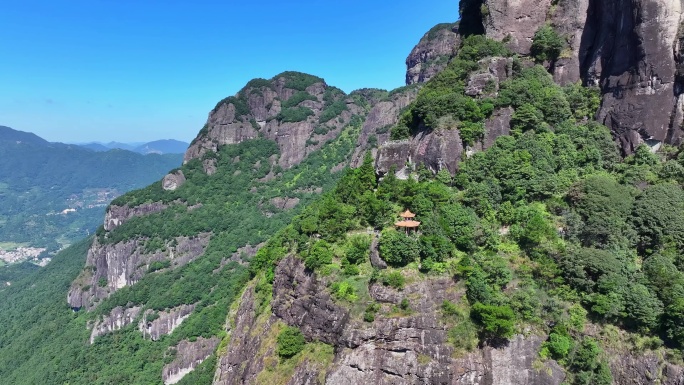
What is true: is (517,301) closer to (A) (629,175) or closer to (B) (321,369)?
(B) (321,369)

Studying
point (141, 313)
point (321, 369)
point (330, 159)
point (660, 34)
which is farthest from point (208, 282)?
point (660, 34)

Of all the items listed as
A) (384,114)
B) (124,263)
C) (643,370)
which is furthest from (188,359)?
(384,114)

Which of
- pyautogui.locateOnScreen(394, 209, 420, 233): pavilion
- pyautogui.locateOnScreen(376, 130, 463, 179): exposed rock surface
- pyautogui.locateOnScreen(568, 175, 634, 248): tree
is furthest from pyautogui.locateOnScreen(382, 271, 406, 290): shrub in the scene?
pyautogui.locateOnScreen(568, 175, 634, 248): tree

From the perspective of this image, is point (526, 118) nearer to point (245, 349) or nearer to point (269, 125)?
point (245, 349)

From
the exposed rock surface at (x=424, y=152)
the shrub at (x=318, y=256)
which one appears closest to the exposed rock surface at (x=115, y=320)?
the shrub at (x=318, y=256)

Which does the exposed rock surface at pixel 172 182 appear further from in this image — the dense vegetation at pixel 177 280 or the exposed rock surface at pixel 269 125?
the exposed rock surface at pixel 269 125

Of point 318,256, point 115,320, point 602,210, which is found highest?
point 602,210
